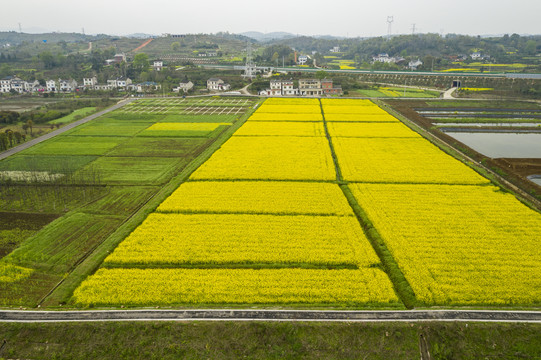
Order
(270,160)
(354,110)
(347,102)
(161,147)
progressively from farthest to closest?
1. (347,102)
2. (354,110)
3. (161,147)
4. (270,160)

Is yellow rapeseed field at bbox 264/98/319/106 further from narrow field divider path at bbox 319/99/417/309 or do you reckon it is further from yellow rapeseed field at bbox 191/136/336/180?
narrow field divider path at bbox 319/99/417/309

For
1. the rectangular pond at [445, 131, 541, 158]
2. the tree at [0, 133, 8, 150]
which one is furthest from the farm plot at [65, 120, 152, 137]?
the rectangular pond at [445, 131, 541, 158]

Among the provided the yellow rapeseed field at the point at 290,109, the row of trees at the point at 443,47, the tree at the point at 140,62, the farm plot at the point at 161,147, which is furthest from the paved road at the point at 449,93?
the tree at the point at 140,62

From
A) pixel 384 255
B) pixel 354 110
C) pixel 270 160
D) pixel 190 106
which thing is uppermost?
pixel 190 106

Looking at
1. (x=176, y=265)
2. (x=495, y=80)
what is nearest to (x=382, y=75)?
(x=495, y=80)

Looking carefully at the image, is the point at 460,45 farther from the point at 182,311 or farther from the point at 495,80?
the point at 182,311

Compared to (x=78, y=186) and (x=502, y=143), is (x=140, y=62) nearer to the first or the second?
(x=78, y=186)

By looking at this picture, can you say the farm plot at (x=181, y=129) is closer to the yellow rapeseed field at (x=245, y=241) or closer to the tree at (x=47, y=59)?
the yellow rapeseed field at (x=245, y=241)

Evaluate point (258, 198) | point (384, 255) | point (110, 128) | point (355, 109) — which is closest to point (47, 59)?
point (110, 128)
